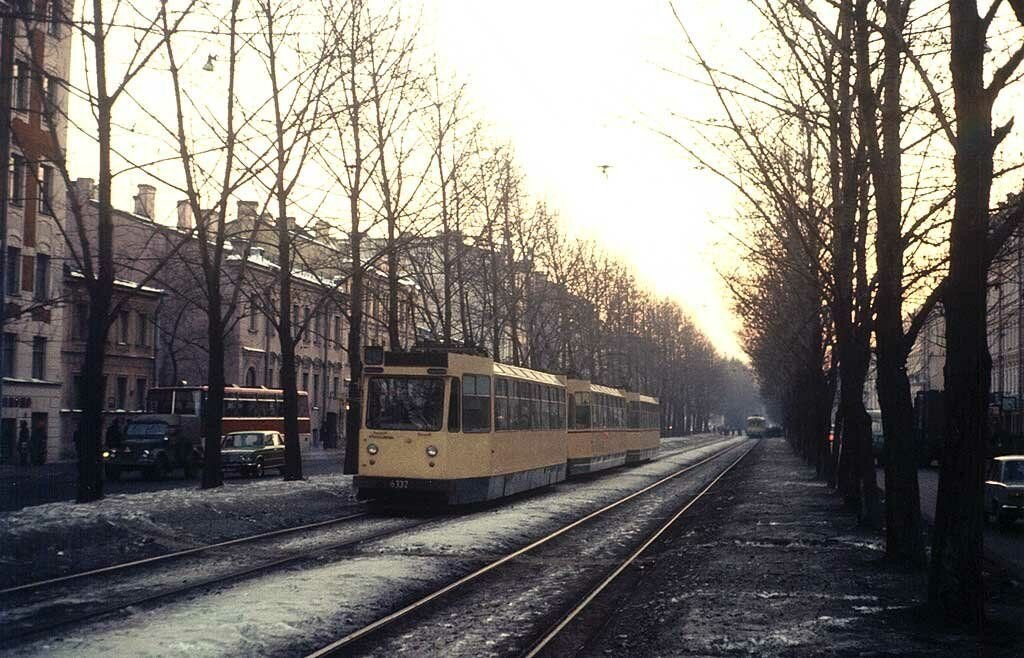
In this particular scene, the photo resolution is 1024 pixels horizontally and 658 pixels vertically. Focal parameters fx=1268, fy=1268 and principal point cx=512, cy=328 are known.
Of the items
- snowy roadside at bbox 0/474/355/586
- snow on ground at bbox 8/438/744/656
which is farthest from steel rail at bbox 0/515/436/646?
snowy roadside at bbox 0/474/355/586

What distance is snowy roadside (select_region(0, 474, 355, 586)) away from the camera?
15531 millimetres

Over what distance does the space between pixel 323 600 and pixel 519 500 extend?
656 inches

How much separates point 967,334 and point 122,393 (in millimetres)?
53767

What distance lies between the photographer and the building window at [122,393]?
59469 millimetres

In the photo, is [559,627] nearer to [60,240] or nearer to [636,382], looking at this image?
[60,240]

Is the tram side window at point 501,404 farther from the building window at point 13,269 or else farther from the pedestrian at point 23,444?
the building window at point 13,269

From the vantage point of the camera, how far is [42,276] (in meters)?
50.5

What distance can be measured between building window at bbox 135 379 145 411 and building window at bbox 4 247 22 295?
13.8 metres

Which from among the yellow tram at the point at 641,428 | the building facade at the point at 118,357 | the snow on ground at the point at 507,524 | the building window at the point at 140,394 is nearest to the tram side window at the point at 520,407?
the snow on ground at the point at 507,524

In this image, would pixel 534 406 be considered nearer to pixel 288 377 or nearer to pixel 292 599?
pixel 288 377

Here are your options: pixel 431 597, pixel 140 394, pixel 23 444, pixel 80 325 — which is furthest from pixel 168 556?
pixel 140 394

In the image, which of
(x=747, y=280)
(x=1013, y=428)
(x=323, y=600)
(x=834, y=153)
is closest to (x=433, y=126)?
(x=747, y=280)

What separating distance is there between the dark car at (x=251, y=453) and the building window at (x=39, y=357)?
12.9 metres

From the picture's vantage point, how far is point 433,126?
118ft
